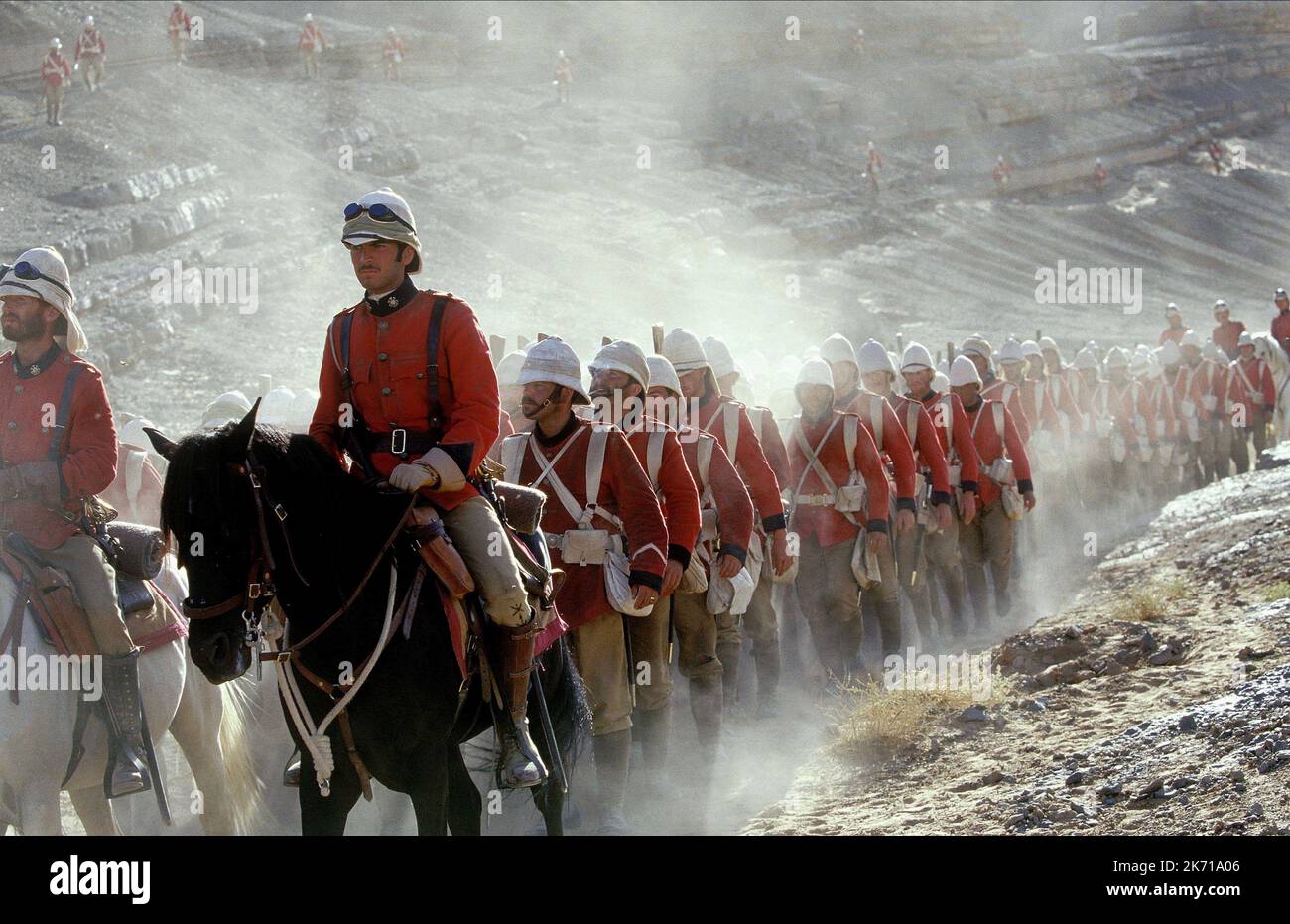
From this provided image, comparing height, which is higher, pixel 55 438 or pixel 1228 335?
pixel 1228 335

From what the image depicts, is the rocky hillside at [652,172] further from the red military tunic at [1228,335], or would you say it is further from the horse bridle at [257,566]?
the horse bridle at [257,566]

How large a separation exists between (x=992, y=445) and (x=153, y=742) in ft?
32.1

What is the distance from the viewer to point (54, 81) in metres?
32.1

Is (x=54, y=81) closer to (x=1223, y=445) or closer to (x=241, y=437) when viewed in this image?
(x=1223, y=445)

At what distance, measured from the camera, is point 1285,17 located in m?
87.1

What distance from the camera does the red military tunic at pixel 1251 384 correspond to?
2575cm

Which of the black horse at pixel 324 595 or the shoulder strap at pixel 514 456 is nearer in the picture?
the black horse at pixel 324 595

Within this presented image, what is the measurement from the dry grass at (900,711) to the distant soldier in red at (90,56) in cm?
3113

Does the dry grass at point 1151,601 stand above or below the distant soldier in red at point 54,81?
below

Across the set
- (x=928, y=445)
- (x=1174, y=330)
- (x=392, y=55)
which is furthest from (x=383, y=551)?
(x=392, y=55)

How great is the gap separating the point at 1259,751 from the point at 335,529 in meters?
4.43

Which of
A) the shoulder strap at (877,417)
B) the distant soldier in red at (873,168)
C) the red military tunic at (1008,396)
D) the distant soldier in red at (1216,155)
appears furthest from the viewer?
the distant soldier in red at (1216,155)

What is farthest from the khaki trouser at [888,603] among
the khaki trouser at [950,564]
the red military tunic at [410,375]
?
the red military tunic at [410,375]

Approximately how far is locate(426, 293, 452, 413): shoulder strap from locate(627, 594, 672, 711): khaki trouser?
9.58ft
